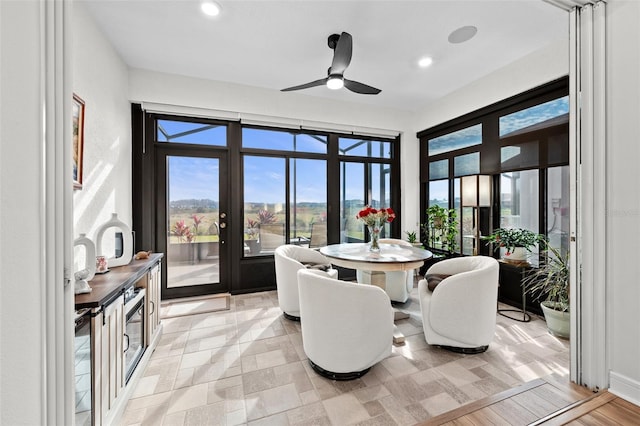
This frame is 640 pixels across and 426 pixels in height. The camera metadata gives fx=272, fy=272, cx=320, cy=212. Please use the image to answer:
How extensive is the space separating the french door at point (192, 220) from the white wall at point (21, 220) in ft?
10.0

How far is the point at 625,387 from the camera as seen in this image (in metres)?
1.57

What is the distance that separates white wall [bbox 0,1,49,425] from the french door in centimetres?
306

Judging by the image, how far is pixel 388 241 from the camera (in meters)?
3.90

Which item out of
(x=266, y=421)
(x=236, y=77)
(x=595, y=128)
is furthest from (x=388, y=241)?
(x=236, y=77)

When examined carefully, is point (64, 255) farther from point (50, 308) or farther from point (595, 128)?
point (595, 128)

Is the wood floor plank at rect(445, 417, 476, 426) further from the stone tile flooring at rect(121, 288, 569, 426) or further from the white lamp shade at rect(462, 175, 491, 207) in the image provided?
the white lamp shade at rect(462, 175, 491, 207)

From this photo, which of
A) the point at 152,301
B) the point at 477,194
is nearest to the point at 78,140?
the point at 152,301

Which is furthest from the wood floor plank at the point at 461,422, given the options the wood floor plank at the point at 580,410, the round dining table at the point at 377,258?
the round dining table at the point at 377,258

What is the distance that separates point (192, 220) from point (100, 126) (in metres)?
1.53

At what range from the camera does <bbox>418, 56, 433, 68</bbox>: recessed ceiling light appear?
3.15m

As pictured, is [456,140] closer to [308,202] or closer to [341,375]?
[308,202]

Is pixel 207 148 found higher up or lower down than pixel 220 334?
higher up

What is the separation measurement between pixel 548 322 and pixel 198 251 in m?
4.13

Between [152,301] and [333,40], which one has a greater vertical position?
[333,40]
